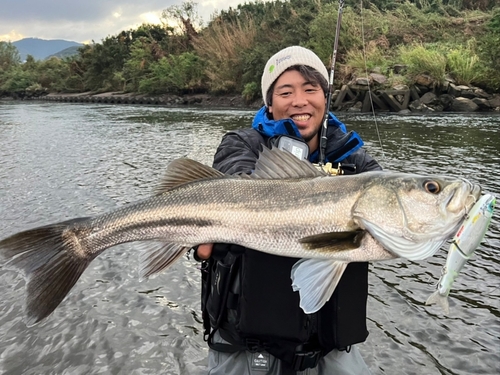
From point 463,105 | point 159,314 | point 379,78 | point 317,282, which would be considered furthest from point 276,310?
point 379,78

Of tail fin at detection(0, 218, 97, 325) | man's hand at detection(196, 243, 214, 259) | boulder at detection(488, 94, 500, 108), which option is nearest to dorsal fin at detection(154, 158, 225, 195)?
man's hand at detection(196, 243, 214, 259)

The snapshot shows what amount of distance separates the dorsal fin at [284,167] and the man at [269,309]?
0.10m

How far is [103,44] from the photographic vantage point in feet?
208

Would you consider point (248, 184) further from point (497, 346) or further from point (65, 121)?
point (65, 121)

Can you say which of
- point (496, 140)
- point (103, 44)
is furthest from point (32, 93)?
point (496, 140)

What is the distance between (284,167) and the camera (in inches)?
98.5

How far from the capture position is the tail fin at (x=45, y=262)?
252 centimetres

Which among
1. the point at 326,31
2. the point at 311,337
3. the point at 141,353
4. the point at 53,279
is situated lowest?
the point at 141,353

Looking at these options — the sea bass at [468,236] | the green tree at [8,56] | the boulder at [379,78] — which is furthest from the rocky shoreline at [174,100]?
the green tree at [8,56]

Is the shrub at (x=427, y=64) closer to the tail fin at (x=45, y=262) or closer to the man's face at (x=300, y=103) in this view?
the man's face at (x=300, y=103)

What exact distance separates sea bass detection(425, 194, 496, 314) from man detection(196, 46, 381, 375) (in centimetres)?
51

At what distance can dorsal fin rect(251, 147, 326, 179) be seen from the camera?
2.49 meters

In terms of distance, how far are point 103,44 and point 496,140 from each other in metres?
60.4

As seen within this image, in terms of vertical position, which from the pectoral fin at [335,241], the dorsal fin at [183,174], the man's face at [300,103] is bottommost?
the pectoral fin at [335,241]
